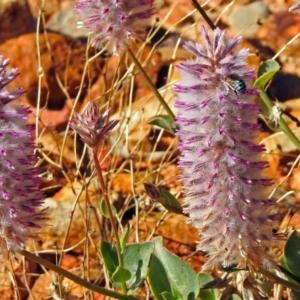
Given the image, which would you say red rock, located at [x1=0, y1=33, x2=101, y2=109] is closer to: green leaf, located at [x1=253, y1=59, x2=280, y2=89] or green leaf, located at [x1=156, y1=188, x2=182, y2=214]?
green leaf, located at [x1=253, y1=59, x2=280, y2=89]

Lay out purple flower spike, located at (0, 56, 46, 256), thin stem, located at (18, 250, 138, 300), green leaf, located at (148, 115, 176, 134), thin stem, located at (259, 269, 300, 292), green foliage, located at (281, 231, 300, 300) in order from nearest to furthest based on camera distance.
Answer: purple flower spike, located at (0, 56, 46, 256) < thin stem, located at (18, 250, 138, 300) < thin stem, located at (259, 269, 300, 292) < green foliage, located at (281, 231, 300, 300) < green leaf, located at (148, 115, 176, 134)

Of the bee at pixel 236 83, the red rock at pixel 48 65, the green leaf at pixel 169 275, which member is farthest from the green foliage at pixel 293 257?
the red rock at pixel 48 65

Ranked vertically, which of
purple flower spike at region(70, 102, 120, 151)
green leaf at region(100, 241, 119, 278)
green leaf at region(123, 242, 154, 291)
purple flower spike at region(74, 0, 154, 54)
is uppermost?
purple flower spike at region(74, 0, 154, 54)

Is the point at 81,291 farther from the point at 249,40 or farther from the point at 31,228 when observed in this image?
the point at 249,40

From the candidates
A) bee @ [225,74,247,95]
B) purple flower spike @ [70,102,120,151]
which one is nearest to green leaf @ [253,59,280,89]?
bee @ [225,74,247,95]

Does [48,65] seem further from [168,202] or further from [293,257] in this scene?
[293,257]

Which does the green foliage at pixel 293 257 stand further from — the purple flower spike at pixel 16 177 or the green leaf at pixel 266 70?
the purple flower spike at pixel 16 177
